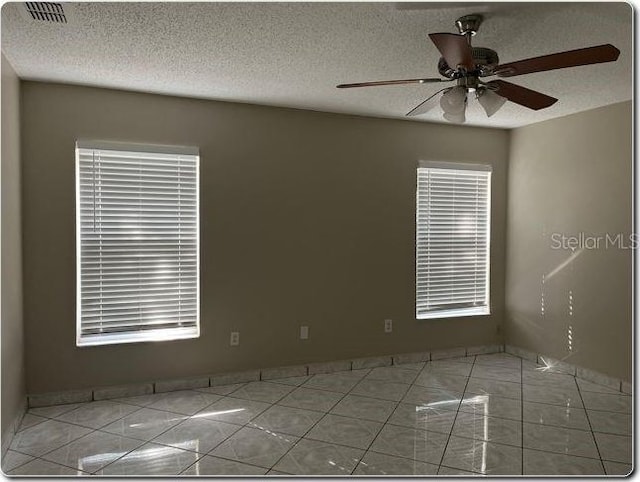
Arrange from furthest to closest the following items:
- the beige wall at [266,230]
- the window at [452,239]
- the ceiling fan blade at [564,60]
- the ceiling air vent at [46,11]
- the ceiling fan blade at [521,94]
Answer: the window at [452,239], the beige wall at [266,230], the ceiling fan blade at [521,94], the ceiling air vent at [46,11], the ceiling fan blade at [564,60]

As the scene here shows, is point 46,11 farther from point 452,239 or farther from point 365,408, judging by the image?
point 452,239

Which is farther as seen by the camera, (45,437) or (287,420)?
(287,420)

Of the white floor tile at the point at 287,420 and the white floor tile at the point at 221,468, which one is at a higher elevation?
the white floor tile at the point at 287,420

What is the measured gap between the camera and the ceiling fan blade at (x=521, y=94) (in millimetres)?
2484

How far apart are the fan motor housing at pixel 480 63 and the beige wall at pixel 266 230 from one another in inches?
76.4

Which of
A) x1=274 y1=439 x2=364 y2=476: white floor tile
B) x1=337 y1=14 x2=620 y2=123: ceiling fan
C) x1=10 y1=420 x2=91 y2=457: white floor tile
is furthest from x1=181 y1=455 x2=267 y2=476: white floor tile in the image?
x1=337 y1=14 x2=620 y2=123: ceiling fan

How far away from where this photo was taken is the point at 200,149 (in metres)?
3.92

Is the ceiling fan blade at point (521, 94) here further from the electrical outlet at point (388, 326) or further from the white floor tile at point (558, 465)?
the electrical outlet at point (388, 326)

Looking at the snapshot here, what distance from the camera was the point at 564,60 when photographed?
6.87 feet

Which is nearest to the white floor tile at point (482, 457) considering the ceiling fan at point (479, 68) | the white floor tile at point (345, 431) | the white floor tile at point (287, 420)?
the white floor tile at point (345, 431)

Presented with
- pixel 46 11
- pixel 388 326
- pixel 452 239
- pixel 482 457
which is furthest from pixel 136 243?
pixel 452 239

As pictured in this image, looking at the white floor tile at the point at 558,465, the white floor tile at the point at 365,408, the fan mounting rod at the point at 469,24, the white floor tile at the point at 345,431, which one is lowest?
the white floor tile at the point at 558,465

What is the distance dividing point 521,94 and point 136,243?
292 cm

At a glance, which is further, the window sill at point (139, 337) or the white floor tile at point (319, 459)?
the window sill at point (139, 337)
